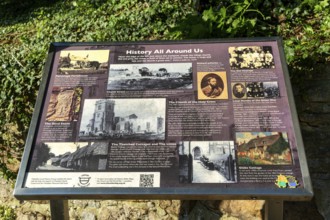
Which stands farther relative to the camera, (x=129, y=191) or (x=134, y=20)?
(x=134, y=20)

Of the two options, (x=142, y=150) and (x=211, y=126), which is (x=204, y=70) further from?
(x=142, y=150)

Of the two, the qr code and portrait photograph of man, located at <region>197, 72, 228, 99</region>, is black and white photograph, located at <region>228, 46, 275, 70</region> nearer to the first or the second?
portrait photograph of man, located at <region>197, 72, 228, 99</region>

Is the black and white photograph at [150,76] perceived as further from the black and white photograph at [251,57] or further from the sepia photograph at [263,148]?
the sepia photograph at [263,148]

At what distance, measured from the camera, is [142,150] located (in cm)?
220

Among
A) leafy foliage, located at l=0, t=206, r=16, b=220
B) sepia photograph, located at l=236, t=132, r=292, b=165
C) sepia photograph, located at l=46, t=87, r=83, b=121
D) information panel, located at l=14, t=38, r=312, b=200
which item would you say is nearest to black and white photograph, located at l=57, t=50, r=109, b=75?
information panel, located at l=14, t=38, r=312, b=200

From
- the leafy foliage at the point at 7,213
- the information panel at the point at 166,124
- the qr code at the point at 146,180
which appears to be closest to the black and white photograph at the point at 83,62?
the information panel at the point at 166,124

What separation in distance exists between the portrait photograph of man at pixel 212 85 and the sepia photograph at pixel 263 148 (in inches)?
12.2

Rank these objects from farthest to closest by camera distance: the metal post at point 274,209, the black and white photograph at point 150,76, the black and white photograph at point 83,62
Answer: the black and white photograph at point 83,62
the black and white photograph at point 150,76
the metal post at point 274,209

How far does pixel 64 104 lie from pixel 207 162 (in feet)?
3.18

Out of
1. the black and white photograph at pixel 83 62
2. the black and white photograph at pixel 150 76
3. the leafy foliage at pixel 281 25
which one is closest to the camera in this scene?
the black and white photograph at pixel 150 76

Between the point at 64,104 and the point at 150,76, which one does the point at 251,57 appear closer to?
the point at 150,76

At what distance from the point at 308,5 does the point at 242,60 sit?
6.53 feet

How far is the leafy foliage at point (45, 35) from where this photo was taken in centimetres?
382

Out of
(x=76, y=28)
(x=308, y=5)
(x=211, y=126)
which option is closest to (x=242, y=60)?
(x=211, y=126)
